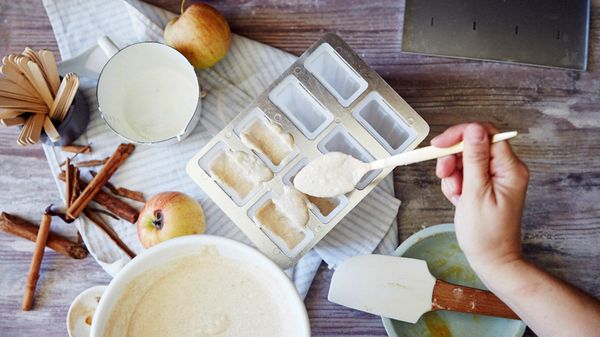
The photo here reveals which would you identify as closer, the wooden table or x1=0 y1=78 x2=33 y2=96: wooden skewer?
x1=0 y1=78 x2=33 y2=96: wooden skewer

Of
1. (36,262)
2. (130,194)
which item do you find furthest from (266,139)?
(36,262)

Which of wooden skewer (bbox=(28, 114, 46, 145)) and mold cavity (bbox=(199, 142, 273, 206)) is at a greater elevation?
wooden skewer (bbox=(28, 114, 46, 145))

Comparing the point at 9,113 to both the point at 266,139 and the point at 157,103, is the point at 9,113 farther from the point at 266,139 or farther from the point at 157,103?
the point at 266,139

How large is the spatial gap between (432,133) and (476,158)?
318 millimetres

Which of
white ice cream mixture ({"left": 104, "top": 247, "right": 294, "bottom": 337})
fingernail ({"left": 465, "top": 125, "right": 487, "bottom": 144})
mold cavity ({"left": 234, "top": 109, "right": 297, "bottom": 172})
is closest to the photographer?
fingernail ({"left": 465, "top": 125, "right": 487, "bottom": 144})

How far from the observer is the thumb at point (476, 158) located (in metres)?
0.74

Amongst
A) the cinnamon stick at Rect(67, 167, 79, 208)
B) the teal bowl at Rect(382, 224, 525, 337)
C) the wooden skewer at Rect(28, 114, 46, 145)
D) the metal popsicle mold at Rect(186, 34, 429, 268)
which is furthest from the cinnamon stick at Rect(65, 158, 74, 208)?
the teal bowl at Rect(382, 224, 525, 337)

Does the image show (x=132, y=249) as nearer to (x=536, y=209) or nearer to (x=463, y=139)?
(x=463, y=139)

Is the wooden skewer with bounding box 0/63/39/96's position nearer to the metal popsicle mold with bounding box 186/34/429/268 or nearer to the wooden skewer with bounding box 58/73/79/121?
the wooden skewer with bounding box 58/73/79/121

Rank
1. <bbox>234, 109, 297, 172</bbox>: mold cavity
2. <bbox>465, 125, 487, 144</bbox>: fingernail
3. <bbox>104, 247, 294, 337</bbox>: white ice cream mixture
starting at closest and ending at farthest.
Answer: <bbox>465, 125, 487, 144</bbox>: fingernail < <bbox>104, 247, 294, 337</bbox>: white ice cream mixture < <bbox>234, 109, 297, 172</bbox>: mold cavity

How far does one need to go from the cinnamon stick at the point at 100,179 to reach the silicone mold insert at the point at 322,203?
0.33m

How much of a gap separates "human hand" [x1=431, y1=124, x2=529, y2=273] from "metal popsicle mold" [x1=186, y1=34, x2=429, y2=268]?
0.18m

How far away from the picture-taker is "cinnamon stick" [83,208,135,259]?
3.47 ft

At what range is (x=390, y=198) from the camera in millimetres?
1047
